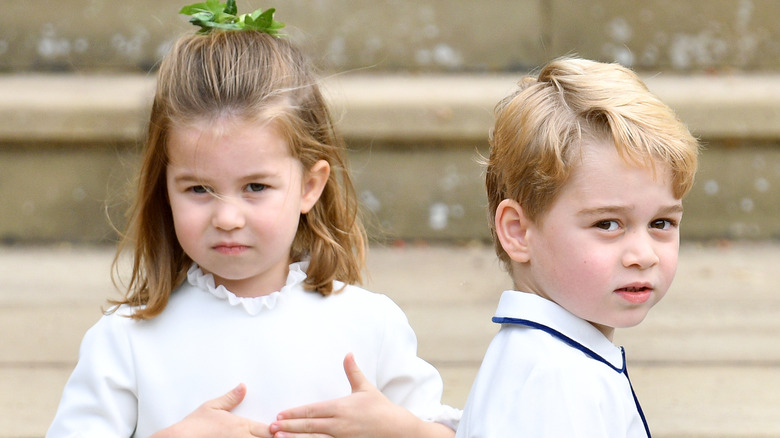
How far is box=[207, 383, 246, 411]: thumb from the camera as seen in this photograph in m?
1.85

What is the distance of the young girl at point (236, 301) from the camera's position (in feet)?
6.05

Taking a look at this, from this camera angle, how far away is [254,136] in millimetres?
1840

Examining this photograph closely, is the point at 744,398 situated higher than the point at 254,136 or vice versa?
the point at 254,136

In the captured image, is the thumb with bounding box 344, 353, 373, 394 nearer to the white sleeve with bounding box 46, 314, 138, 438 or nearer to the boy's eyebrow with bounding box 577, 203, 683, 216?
the white sleeve with bounding box 46, 314, 138, 438

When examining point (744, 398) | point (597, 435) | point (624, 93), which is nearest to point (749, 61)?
point (744, 398)

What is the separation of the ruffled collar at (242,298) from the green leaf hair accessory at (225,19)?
48 cm

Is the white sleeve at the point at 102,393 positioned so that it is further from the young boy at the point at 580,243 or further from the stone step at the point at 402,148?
the stone step at the point at 402,148

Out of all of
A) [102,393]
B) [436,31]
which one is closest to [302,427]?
[102,393]

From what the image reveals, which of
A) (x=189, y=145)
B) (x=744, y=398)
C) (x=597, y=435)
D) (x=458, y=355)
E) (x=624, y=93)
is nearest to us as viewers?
(x=597, y=435)

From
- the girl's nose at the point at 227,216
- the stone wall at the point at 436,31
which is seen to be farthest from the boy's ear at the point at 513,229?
the stone wall at the point at 436,31

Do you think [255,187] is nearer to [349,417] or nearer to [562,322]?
[349,417]

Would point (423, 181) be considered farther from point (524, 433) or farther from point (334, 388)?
point (524, 433)

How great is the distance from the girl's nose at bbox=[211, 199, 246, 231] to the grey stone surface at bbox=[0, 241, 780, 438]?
0.54 meters

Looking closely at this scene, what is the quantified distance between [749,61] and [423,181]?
1.49 meters
